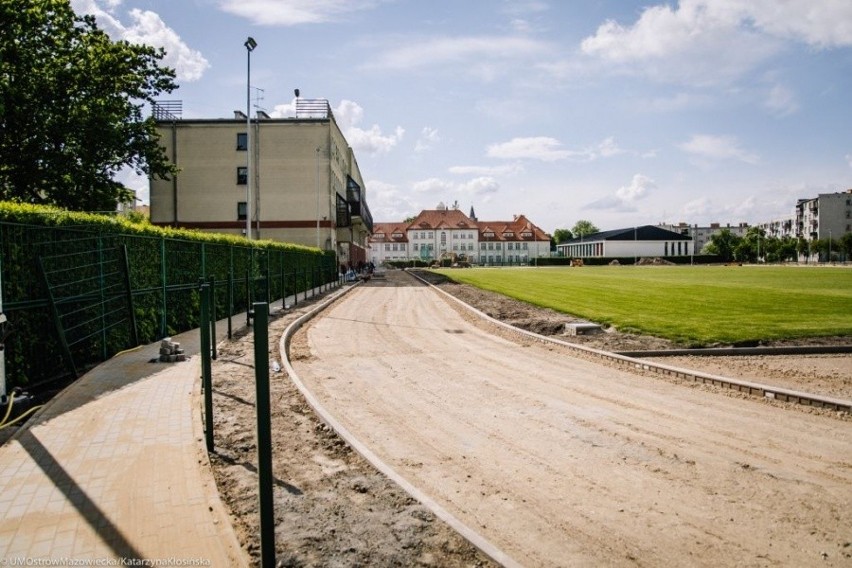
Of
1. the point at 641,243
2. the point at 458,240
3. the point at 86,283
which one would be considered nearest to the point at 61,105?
the point at 86,283

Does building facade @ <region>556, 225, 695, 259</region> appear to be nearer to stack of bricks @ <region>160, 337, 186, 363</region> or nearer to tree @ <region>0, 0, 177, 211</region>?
tree @ <region>0, 0, 177, 211</region>

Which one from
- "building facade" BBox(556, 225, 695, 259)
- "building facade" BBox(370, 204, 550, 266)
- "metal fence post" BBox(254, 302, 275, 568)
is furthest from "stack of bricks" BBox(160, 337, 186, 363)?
"building facade" BBox(556, 225, 695, 259)

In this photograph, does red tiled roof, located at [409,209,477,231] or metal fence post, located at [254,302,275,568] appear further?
red tiled roof, located at [409,209,477,231]

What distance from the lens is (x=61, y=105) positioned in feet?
75.5

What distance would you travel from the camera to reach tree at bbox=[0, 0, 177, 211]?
70.4 feet

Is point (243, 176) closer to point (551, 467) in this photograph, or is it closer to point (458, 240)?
point (551, 467)

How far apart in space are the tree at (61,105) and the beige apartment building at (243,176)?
16.1 meters

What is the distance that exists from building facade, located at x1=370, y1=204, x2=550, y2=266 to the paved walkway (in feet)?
381

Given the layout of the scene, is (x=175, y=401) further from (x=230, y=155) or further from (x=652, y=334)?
(x=230, y=155)

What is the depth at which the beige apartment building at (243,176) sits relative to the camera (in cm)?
4219

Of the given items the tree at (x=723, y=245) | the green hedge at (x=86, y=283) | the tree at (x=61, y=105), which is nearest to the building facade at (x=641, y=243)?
the tree at (x=723, y=245)

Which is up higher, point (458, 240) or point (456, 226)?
point (456, 226)

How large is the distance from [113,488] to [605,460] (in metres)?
4.58

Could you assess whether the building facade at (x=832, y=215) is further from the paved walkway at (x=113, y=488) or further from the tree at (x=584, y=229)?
the paved walkway at (x=113, y=488)
